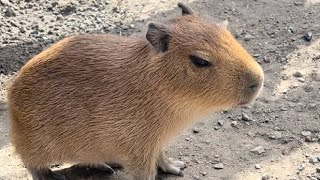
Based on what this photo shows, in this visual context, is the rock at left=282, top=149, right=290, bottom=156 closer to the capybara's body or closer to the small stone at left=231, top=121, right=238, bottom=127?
the small stone at left=231, top=121, right=238, bottom=127

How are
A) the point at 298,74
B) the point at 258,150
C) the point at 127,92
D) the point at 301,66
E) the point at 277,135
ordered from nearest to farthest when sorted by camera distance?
the point at 127,92 → the point at 258,150 → the point at 277,135 → the point at 298,74 → the point at 301,66

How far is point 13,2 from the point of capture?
6246 mm

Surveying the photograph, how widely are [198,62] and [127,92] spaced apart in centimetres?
52

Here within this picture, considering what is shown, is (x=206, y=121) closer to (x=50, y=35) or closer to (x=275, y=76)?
(x=275, y=76)

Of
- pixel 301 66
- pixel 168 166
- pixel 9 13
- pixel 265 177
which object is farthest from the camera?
pixel 9 13

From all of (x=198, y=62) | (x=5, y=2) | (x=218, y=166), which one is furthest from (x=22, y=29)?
(x=198, y=62)

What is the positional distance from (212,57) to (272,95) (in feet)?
5.03

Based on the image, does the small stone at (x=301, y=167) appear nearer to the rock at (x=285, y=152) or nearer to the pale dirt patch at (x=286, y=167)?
the pale dirt patch at (x=286, y=167)

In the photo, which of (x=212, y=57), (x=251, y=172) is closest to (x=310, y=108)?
(x=251, y=172)

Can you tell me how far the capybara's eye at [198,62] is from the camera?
12.2 ft

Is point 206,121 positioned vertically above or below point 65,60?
below

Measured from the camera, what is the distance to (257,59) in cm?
546

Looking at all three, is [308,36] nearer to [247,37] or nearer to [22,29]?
[247,37]

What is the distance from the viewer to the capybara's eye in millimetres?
3725
